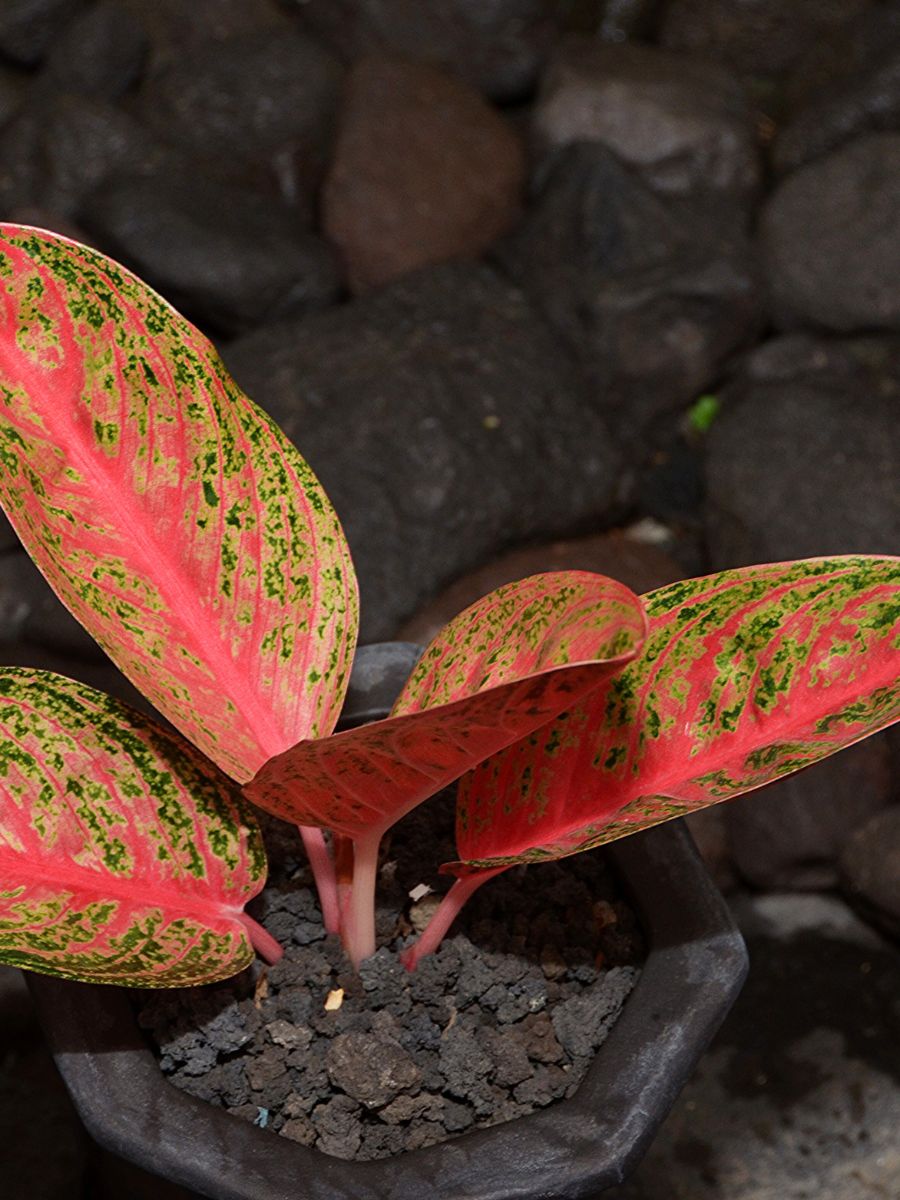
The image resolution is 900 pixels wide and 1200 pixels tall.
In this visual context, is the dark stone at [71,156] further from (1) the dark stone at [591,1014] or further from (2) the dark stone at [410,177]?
(1) the dark stone at [591,1014]

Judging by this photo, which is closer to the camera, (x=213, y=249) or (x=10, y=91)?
(x=213, y=249)

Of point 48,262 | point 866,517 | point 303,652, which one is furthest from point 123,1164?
point 866,517

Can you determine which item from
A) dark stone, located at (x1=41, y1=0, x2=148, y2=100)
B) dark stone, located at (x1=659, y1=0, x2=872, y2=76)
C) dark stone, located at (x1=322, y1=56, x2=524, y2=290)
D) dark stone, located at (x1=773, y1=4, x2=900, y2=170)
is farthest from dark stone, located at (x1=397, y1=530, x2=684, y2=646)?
dark stone, located at (x1=41, y1=0, x2=148, y2=100)

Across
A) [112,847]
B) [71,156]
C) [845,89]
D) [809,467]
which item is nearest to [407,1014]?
[112,847]

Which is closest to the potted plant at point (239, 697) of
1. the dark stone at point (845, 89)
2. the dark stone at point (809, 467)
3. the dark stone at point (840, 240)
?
the dark stone at point (809, 467)

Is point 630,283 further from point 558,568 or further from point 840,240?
point 558,568

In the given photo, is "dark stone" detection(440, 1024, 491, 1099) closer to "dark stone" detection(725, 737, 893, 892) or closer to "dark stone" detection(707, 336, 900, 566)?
"dark stone" detection(725, 737, 893, 892)

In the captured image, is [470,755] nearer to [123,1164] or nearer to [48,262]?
[48,262]
